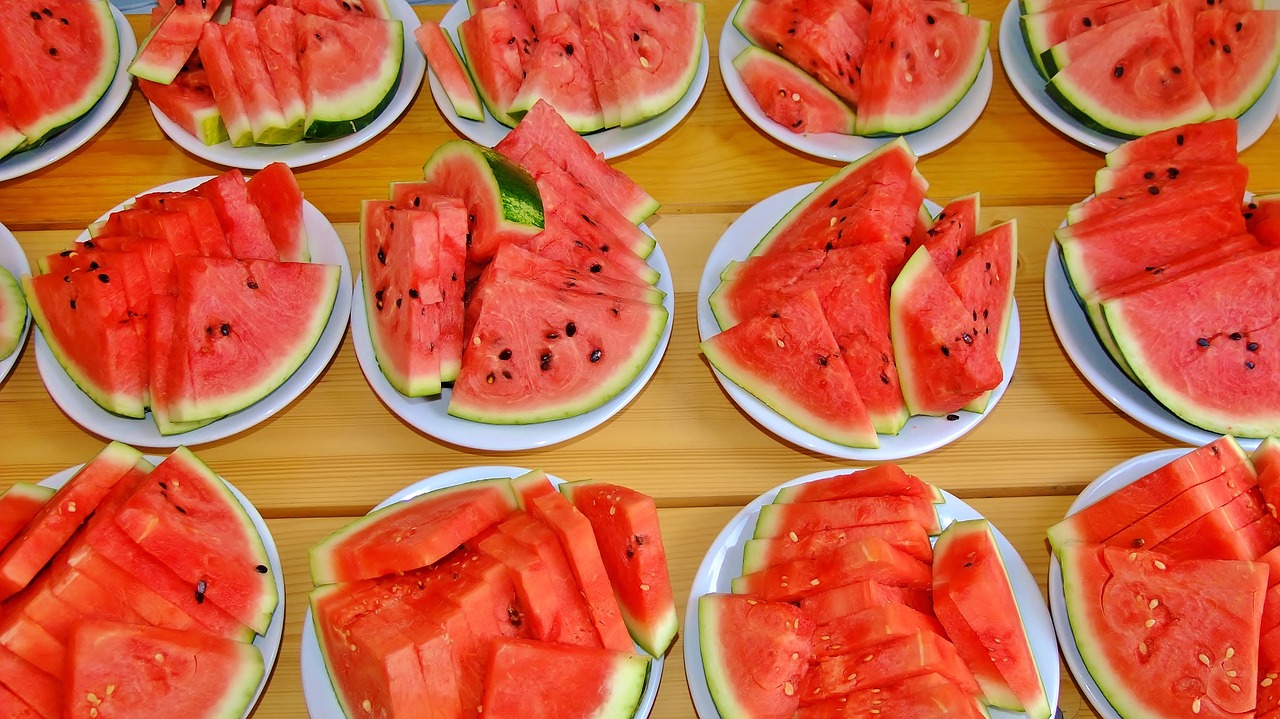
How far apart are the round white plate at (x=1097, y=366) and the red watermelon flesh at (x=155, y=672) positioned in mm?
2041

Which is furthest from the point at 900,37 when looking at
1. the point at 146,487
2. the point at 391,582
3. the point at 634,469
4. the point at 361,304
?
the point at 146,487

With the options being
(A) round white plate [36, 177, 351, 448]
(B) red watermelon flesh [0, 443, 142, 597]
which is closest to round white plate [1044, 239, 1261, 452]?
(A) round white plate [36, 177, 351, 448]

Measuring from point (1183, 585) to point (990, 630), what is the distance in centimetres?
41

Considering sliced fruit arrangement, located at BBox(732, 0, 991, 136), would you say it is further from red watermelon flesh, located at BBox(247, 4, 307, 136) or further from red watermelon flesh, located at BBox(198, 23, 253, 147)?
red watermelon flesh, located at BBox(198, 23, 253, 147)

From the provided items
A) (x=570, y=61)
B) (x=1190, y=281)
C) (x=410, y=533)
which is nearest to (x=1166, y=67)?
(x=1190, y=281)

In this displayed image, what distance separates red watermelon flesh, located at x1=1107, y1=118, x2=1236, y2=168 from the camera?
2418 millimetres

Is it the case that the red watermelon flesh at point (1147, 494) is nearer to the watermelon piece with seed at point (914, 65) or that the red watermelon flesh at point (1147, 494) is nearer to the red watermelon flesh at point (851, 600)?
the red watermelon flesh at point (851, 600)

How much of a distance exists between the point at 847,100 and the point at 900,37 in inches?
9.1

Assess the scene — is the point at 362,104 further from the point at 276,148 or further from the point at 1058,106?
the point at 1058,106

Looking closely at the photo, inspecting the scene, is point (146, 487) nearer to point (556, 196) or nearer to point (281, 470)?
point (281, 470)

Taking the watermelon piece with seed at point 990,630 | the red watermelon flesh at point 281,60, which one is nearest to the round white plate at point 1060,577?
the watermelon piece with seed at point 990,630

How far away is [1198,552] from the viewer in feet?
6.21

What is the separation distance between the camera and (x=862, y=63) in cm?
277

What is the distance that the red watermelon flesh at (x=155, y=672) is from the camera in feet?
5.44
